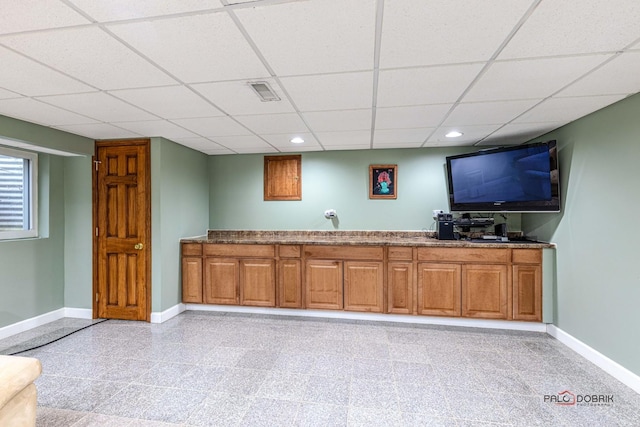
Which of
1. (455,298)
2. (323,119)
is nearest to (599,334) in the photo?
(455,298)

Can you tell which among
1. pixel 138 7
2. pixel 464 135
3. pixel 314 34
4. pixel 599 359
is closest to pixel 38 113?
pixel 138 7

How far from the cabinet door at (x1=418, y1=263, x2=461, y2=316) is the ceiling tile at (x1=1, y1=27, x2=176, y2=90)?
10.9 ft

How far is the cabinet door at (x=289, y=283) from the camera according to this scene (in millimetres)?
4035

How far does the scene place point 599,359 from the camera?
2.71 meters

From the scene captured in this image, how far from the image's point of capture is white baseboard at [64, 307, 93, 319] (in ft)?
13.0

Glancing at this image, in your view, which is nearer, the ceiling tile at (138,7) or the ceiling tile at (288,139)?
the ceiling tile at (138,7)

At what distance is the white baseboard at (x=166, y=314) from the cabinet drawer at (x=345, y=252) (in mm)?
1905

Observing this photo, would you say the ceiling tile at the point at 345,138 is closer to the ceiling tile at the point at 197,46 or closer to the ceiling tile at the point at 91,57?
the ceiling tile at the point at 197,46

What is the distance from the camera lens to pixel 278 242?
4.04 m

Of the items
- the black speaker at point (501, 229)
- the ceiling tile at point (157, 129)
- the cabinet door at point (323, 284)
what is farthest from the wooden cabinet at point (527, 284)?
the ceiling tile at point (157, 129)

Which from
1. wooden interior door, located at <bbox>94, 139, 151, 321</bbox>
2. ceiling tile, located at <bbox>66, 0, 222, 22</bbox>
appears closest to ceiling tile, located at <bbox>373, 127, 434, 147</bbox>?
ceiling tile, located at <bbox>66, 0, 222, 22</bbox>

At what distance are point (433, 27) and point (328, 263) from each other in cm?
293

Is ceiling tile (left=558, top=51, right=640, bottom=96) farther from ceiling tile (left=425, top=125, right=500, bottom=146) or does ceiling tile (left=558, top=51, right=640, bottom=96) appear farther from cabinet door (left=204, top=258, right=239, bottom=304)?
cabinet door (left=204, top=258, right=239, bottom=304)

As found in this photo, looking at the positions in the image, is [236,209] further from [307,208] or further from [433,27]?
[433,27]
